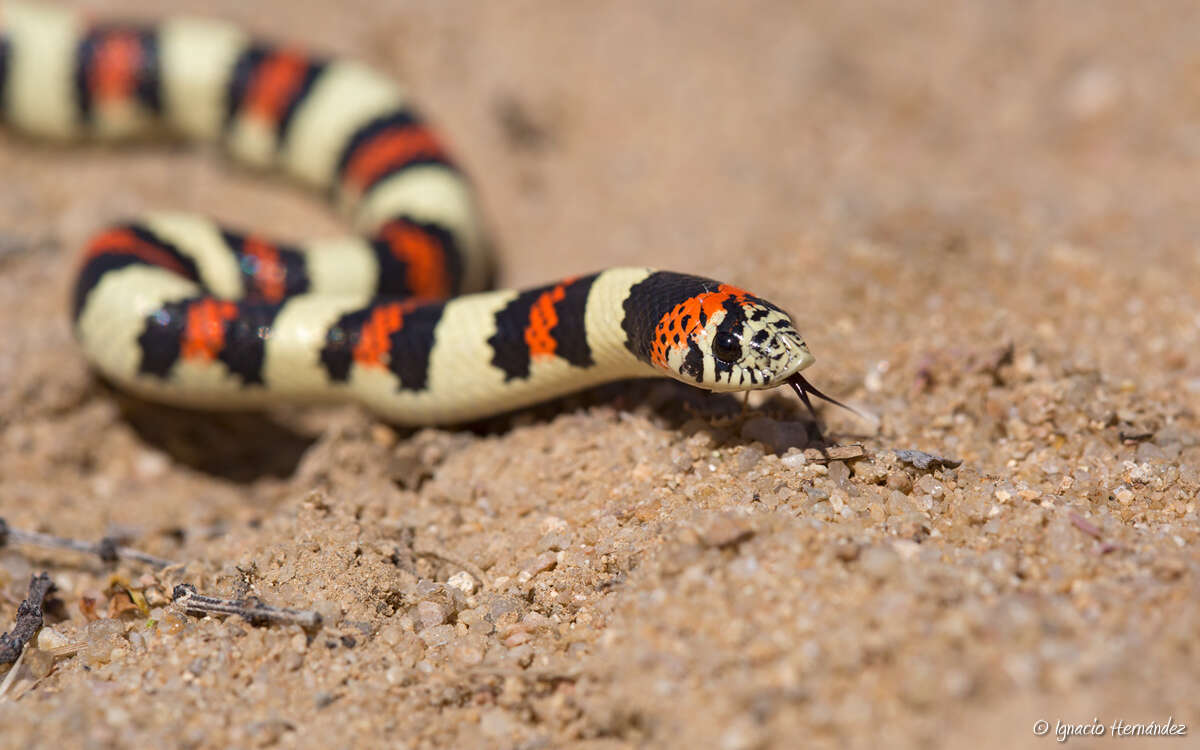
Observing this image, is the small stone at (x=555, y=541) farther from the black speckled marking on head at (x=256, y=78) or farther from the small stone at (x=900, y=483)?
the black speckled marking on head at (x=256, y=78)

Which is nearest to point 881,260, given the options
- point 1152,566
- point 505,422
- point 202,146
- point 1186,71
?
point 505,422

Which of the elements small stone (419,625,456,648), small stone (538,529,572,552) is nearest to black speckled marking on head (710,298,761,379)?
small stone (538,529,572,552)

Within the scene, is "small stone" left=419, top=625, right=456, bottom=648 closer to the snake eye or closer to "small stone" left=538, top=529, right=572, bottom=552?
"small stone" left=538, top=529, right=572, bottom=552

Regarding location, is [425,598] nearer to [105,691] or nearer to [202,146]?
[105,691]

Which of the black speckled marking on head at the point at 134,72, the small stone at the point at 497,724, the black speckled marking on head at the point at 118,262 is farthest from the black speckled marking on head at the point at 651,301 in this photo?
the black speckled marking on head at the point at 134,72

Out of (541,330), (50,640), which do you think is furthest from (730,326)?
(50,640)

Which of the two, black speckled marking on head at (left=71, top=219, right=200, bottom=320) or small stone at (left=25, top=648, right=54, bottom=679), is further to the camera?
black speckled marking on head at (left=71, top=219, right=200, bottom=320)

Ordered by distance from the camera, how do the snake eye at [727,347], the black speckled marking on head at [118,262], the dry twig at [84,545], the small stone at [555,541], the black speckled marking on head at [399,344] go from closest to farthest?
the snake eye at [727,347], the small stone at [555,541], the dry twig at [84,545], the black speckled marking on head at [399,344], the black speckled marking on head at [118,262]
